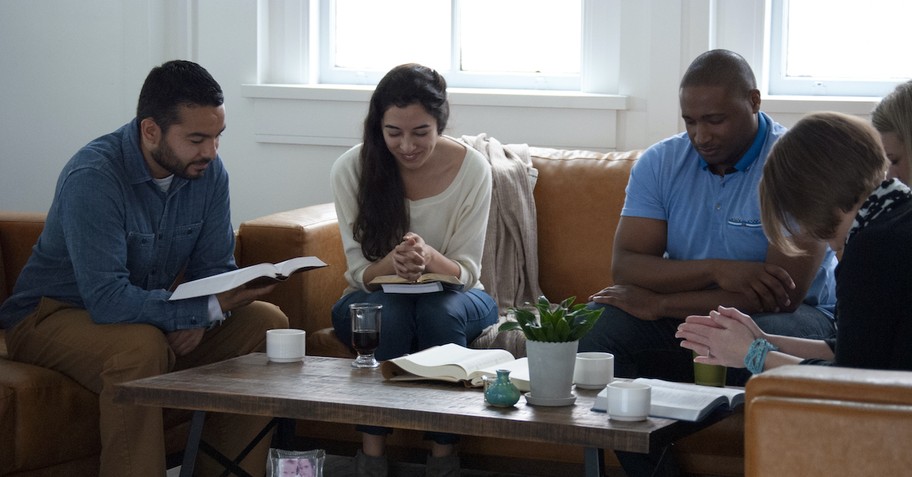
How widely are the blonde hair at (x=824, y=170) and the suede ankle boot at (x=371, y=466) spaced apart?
52.9 inches

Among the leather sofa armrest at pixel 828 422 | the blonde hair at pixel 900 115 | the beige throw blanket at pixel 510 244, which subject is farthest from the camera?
the beige throw blanket at pixel 510 244

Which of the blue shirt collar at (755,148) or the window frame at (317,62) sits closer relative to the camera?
the blue shirt collar at (755,148)

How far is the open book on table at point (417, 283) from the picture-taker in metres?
3.00

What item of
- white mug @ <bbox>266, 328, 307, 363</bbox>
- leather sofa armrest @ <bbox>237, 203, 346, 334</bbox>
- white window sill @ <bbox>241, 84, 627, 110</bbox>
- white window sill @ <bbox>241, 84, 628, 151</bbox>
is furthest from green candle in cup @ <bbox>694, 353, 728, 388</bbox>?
white window sill @ <bbox>241, 84, 627, 110</bbox>

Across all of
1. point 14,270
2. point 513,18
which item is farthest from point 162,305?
point 513,18

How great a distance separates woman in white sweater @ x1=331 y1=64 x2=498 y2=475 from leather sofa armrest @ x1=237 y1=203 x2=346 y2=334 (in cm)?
12

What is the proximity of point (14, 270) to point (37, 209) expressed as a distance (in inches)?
49.5

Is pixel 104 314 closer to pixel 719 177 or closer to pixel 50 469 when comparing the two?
pixel 50 469

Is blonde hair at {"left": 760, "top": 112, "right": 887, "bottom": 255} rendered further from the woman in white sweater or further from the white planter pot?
the woman in white sweater

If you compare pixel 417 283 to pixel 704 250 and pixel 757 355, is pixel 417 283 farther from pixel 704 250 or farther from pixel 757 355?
pixel 757 355

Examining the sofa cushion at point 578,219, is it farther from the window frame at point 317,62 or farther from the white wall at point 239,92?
the window frame at point 317,62

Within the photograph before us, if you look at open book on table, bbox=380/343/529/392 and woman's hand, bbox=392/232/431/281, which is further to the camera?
woman's hand, bbox=392/232/431/281

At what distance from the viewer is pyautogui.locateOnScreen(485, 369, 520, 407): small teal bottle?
2064 millimetres

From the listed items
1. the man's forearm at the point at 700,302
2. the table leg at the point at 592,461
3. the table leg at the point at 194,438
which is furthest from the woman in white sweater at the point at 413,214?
the table leg at the point at 592,461
